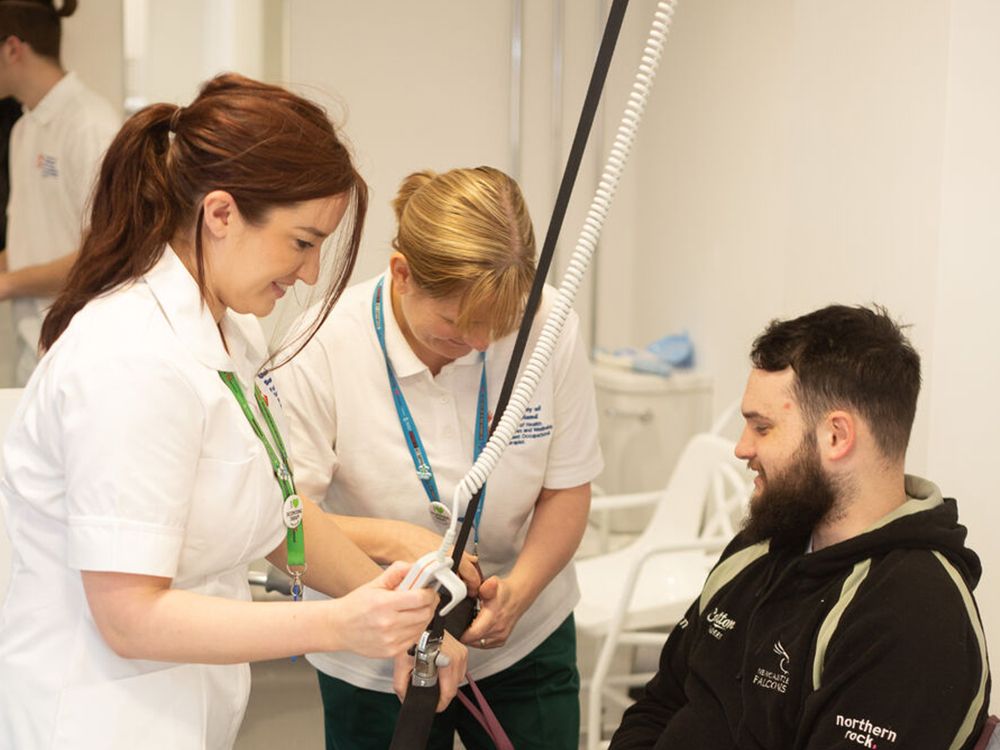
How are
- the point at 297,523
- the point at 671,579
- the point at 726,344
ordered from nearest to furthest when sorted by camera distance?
1. the point at 297,523
2. the point at 671,579
3. the point at 726,344

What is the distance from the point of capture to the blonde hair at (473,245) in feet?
5.11

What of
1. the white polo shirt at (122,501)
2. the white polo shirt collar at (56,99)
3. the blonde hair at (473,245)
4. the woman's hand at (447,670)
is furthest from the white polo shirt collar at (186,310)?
the white polo shirt collar at (56,99)

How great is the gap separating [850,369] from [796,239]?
0.90 metres

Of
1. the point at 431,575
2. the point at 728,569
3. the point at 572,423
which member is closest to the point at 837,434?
the point at 728,569

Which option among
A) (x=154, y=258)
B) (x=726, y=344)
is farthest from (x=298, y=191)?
(x=726, y=344)

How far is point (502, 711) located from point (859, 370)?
743 mm

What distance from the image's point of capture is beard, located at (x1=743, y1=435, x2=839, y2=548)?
1570 mm

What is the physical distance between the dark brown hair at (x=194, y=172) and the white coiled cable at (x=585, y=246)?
32 cm

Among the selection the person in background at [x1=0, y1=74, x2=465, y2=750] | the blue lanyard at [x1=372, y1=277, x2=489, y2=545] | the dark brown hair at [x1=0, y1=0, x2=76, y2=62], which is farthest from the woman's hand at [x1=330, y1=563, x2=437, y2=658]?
the dark brown hair at [x1=0, y1=0, x2=76, y2=62]

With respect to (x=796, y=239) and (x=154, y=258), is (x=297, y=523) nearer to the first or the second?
(x=154, y=258)

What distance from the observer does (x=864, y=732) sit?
139cm

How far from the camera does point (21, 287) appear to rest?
3121 mm

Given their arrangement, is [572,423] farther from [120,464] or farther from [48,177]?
[48,177]

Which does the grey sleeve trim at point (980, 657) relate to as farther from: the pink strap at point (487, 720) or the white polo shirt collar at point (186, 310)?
the white polo shirt collar at point (186, 310)
